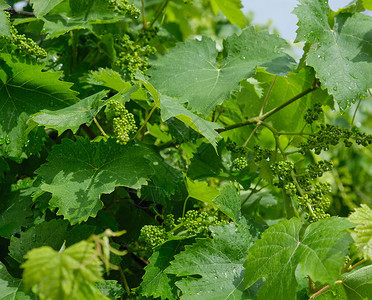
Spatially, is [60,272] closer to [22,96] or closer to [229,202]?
[229,202]

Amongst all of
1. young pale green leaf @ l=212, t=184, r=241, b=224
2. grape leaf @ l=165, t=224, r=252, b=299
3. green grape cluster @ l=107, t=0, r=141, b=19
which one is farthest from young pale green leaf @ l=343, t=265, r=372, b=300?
green grape cluster @ l=107, t=0, r=141, b=19

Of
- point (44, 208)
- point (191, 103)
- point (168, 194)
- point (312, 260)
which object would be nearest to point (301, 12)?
point (191, 103)

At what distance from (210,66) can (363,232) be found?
3.40 ft

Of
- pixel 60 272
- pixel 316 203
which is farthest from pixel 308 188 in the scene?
pixel 60 272

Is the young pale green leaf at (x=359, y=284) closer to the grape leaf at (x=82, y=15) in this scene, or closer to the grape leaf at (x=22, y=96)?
the grape leaf at (x=22, y=96)

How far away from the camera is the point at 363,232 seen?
1239mm

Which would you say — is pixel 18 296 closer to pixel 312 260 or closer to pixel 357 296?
pixel 312 260

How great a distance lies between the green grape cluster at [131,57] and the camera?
1.87m

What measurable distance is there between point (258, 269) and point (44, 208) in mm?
763

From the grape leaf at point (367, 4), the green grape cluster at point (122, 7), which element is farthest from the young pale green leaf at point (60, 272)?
the grape leaf at point (367, 4)

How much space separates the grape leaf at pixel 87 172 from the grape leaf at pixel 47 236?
0.33ft

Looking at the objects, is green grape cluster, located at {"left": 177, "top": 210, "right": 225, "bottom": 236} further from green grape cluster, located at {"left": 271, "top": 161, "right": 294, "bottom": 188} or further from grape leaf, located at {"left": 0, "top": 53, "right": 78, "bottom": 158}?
grape leaf, located at {"left": 0, "top": 53, "right": 78, "bottom": 158}

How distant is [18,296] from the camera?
133cm

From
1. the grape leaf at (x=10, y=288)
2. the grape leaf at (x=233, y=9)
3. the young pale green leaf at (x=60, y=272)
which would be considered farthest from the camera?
the grape leaf at (x=233, y=9)
